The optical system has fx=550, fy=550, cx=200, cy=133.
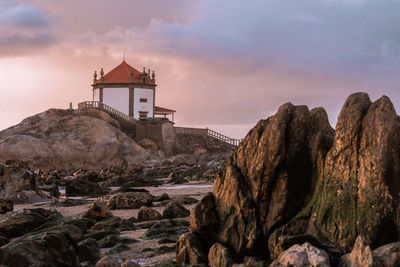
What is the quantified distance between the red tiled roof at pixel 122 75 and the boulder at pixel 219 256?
60.0m

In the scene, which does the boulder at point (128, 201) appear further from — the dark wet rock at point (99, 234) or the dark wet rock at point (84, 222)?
the dark wet rock at point (99, 234)

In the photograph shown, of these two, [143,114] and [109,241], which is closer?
[109,241]

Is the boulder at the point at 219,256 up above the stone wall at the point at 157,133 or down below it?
below

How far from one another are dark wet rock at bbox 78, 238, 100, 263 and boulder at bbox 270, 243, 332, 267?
10.4ft

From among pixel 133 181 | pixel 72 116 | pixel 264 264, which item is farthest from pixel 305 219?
pixel 72 116

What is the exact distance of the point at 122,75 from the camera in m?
68.2

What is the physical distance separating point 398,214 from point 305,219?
4.59ft

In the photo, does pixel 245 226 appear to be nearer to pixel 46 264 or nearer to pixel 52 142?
pixel 46 264

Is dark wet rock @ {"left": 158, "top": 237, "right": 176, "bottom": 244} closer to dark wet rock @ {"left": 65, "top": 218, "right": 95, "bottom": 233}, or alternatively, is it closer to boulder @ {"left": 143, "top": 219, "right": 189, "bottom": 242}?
boulder @ {"left": 143, "top": 219, "right": 189, "bottom": 242}

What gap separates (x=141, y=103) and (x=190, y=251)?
5915 centimetres

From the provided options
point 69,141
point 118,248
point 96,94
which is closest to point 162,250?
point 118,248

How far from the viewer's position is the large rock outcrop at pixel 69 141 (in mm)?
47094

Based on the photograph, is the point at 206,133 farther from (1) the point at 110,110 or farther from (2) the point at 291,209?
(2) the point at 291,209

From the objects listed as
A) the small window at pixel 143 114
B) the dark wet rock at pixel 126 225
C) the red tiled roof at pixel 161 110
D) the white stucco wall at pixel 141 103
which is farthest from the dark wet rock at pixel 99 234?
the red tiled roof at pixel 161 110
